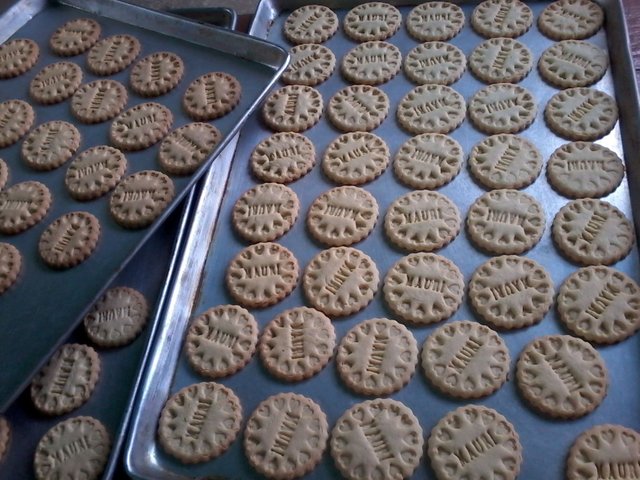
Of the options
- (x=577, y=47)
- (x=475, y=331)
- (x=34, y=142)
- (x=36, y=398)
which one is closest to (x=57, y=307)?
(x=36, y=398)

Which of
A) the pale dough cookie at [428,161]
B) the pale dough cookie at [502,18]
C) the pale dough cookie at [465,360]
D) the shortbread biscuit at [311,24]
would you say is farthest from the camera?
the shortbread biscuit at [311,24]

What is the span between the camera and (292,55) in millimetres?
1961

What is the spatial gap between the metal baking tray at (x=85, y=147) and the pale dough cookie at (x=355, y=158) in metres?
0.24

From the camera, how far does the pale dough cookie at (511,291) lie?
1.37 metres

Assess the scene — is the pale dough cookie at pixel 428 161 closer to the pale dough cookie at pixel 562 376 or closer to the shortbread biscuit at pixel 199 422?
the pale dough cookie at pixel 562 376

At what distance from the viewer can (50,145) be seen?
1765 millimetres

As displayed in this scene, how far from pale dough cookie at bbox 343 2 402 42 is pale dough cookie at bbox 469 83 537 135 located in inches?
15.4

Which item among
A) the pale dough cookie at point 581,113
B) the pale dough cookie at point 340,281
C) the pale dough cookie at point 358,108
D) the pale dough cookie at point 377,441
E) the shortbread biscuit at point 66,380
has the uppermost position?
the pale dough cookie at point 581,113

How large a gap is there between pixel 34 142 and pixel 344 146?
85cm

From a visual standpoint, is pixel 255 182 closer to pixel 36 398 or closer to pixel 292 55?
pixel 292 55

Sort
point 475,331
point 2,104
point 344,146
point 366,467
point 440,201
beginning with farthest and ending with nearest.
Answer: point 2,104, point 344,146, point 440,201, point 475,331, point 366,467

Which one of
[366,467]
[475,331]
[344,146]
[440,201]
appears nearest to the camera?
[366,467]

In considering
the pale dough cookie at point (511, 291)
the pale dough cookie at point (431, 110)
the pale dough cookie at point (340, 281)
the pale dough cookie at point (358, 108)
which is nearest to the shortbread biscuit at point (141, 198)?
the pale dough cookie at point (340, 281)

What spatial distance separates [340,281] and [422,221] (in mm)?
250
